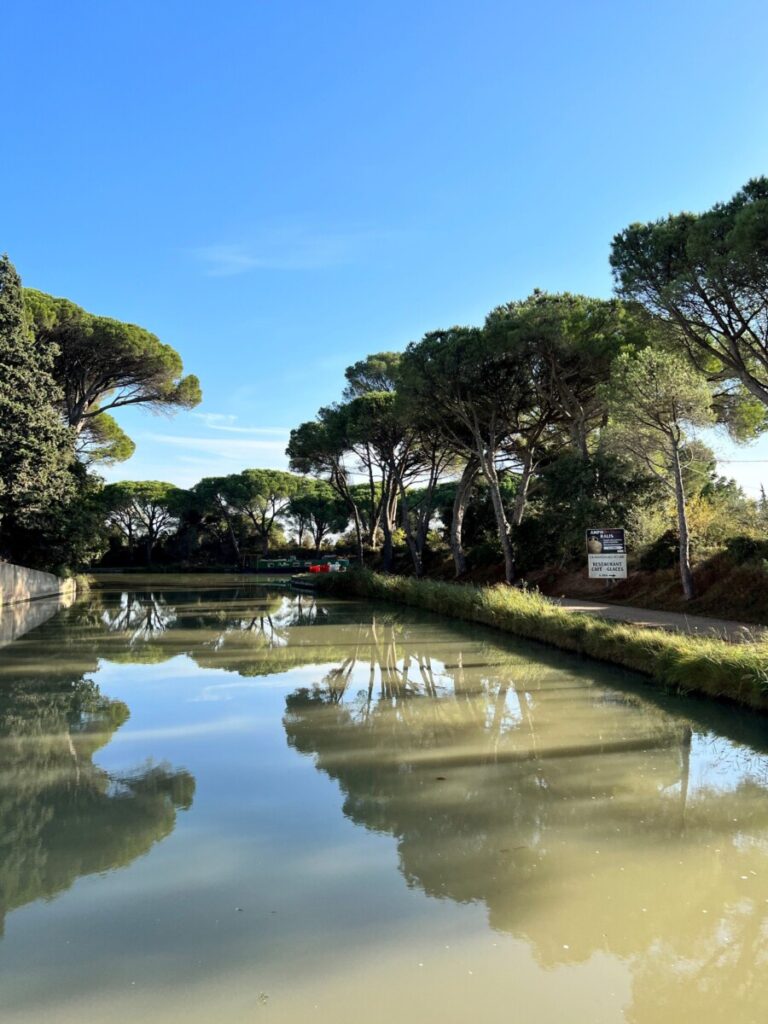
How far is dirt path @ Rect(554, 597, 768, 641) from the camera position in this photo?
11.5 meters

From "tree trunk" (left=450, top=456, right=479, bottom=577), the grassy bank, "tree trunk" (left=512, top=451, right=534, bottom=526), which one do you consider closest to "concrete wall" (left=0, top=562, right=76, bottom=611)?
the grassy bank

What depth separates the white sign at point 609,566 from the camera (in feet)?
54.7

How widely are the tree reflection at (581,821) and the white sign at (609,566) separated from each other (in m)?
8.15

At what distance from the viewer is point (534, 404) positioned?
934 inches

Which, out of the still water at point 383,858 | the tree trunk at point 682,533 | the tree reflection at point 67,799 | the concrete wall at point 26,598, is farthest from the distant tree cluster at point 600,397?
the concrete wall at point 26,598

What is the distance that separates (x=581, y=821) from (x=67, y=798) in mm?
3908

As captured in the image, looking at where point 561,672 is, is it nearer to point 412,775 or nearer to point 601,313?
point 412,775

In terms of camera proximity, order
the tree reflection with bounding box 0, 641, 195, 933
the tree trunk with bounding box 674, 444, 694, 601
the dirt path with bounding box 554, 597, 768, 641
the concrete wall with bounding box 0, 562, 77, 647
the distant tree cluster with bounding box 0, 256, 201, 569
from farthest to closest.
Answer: the distant tree cluster with bounding box 0, 256, 201, 569 → the concrete wall with bounding box 0, 562, 77, 647 → the tree trunk with bounding box 674, 444, 694, 601 → the dirt path with bounding box 554, 597, 768, 641 → the tree reflection with bounding box 0, 641, 195, 933

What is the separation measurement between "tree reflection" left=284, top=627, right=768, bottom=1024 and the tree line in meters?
8.52

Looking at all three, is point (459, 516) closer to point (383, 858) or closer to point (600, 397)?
point (600, 397)

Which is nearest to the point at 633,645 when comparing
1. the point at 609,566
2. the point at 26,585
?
the point at 609,566

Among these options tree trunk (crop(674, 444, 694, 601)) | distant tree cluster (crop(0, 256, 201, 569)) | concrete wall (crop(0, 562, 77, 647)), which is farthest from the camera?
distant tree cluster (crop(0, 256, 201, 569))

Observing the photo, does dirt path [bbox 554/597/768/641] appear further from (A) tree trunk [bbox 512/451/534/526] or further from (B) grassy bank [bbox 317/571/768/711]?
(A) tree trunk [bbox 512/451/534/526]

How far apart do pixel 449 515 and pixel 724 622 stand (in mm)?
32276
